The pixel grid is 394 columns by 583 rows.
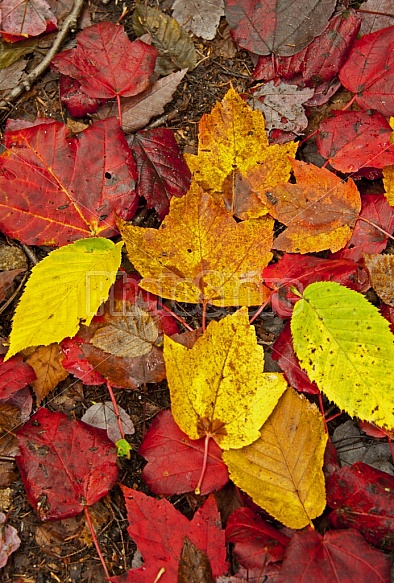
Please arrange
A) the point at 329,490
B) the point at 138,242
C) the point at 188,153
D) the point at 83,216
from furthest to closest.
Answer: the point at 188,153, the point at 83,216, the point at 138,242, the point at 329,490

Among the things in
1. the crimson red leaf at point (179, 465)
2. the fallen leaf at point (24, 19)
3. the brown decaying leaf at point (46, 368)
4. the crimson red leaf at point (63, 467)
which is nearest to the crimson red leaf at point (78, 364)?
the brown decaying leaf at point (46, 368)

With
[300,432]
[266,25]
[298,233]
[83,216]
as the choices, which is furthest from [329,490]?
[266,25]

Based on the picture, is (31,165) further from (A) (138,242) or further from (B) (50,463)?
(B) (50,463)

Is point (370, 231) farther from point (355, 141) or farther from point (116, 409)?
point (116, 409)

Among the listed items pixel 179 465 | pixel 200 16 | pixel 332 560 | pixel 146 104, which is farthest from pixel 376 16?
pixel 332 560

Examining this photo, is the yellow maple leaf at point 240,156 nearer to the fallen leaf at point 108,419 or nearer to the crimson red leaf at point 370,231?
the crimson red leaf at point 370,231

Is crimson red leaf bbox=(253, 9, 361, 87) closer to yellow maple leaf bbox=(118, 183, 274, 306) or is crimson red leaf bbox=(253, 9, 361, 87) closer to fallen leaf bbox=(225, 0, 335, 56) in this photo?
fallen leaf bbox=(225, 0, 335, 56)
